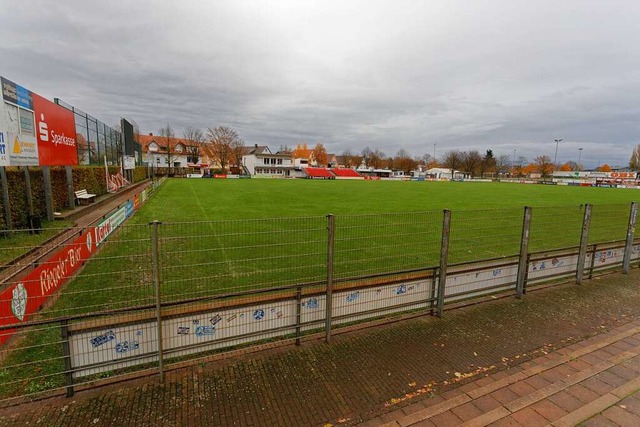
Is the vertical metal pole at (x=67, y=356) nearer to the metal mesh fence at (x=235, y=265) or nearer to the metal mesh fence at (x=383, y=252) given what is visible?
the metal mesh fence at (x=235, y=265)

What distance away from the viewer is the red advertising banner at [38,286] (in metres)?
4.27

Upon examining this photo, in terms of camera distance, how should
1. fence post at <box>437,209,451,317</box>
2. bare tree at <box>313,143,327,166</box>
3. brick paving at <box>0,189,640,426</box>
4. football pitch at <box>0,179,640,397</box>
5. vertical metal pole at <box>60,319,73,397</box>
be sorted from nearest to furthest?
brick paving at <box>0,189,640,426</box> → vertical metal pole at <box>60,319,73,397</box> → football pitch at <box>0,179,640,397</box> → fence post at <box>437,209,451,317</box> → bare tree at <box>313,143,327,166</box>

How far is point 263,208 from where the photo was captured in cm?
1834

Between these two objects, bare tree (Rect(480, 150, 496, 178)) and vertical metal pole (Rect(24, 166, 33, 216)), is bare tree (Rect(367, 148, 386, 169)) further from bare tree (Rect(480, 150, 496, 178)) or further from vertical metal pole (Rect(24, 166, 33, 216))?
vertical metal pole (Rect(24, 166, 33, 216))

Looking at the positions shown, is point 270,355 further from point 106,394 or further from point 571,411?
point 571,411

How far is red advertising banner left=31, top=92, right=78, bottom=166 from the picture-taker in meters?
11.8

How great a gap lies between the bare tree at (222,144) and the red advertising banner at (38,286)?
76.5 m

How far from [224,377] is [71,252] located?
4.45 metres

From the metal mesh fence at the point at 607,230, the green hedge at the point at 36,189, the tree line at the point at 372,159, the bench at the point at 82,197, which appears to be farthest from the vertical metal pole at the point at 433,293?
the tree line at the point at 372,159

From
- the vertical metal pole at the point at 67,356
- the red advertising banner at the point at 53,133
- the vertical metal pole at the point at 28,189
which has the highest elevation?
the red advertising banner at the point at 53,133

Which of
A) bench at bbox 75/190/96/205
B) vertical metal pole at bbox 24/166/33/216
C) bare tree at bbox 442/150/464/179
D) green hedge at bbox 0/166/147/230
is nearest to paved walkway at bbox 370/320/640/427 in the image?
green hedge at bbox 0/166/147/230

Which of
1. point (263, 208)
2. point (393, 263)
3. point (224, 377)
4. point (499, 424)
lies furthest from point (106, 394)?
point (263, 208)

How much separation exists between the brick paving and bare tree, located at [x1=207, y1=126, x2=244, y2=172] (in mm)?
79986

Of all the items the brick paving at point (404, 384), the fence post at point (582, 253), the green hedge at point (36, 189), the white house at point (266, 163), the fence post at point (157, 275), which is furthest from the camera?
the white house at point (266, 163)
